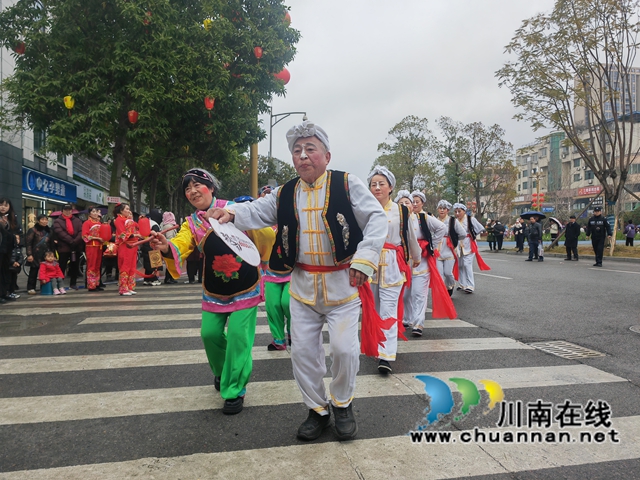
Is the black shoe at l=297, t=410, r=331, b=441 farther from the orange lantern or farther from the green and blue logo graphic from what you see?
the orange lantern

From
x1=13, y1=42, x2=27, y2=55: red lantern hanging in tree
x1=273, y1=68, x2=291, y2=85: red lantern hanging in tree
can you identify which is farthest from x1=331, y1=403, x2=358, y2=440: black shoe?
x1=273, y1=68, x2=291, y2=85: red lantern hanging in tree

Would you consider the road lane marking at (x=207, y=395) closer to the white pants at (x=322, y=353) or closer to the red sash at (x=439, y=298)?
the white pants at (x=322, y=353)

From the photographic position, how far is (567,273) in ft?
43.6

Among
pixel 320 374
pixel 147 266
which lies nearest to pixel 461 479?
pixel 320 374

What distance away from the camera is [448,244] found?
28.8 ft

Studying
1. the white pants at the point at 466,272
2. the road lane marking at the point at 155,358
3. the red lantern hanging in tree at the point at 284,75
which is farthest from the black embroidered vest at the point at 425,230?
the red lantern hanging in tree at the point at 284,75

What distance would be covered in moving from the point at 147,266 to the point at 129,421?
31.7 feet

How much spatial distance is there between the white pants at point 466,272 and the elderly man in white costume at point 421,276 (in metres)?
3.87

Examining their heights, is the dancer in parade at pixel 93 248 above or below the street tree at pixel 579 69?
below

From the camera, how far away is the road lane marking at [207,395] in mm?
3484

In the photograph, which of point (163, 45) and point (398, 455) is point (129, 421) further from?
point (163, 45)

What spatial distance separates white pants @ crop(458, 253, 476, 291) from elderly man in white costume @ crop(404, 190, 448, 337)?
3.87m

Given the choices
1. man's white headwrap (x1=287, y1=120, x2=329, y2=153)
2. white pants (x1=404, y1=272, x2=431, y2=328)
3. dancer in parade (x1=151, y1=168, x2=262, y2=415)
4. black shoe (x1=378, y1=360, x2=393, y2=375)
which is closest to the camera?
man's white headwrap (x1=287, y1=120, x2=329, y2=153)

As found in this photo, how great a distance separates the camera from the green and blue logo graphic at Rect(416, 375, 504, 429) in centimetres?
346
